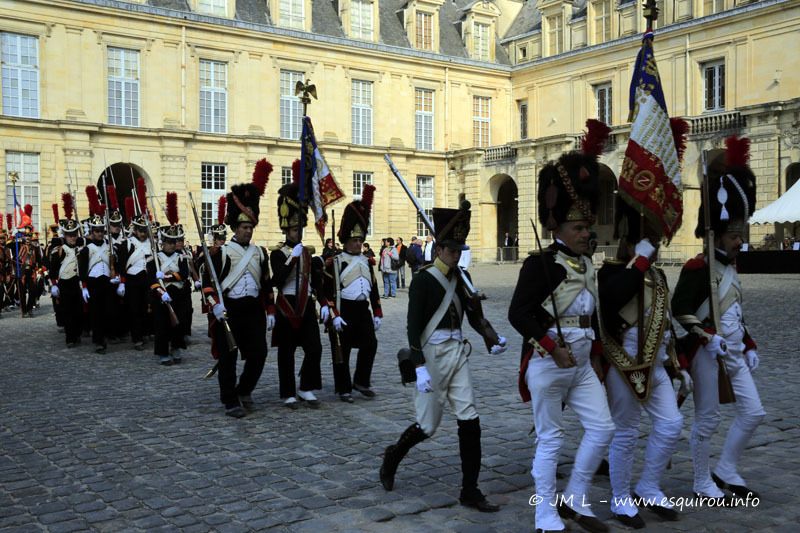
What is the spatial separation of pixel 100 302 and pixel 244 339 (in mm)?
5898

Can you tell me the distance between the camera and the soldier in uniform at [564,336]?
14.0 feet

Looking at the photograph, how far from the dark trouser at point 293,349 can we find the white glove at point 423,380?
10.5 feet

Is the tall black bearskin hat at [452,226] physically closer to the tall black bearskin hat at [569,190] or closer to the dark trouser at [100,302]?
the tall black bearskin hat at [569,190]

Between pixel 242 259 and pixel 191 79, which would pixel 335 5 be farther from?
pixel 242 259

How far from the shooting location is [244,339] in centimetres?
773

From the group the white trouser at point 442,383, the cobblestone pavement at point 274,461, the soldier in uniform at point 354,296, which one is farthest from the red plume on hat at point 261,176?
the white trouser at point 442,383

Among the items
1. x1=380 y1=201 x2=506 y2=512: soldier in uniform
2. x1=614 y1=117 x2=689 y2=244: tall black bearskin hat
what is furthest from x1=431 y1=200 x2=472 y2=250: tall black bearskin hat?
x1=614 y1=117 x2=689 y2=244: tall black bearskin hat

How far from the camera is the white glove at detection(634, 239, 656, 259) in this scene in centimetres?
445

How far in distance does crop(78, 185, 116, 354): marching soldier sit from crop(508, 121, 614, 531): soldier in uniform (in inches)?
378

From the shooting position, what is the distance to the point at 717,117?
95.9ft

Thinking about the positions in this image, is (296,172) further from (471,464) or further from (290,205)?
(471,464)

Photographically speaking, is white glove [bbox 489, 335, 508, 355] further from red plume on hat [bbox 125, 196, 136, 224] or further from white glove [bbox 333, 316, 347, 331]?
red plume on hat [bbox 125, 196, 136, 224]

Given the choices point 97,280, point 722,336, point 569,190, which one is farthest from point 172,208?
point 722,336

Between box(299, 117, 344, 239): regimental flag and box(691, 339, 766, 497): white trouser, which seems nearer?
box(691, 339, 766, 497): white trouser
